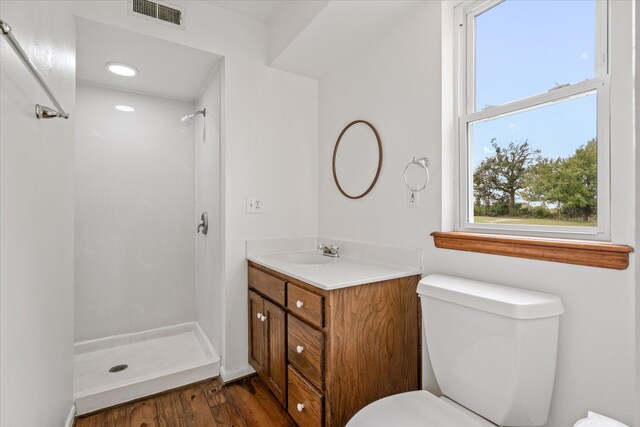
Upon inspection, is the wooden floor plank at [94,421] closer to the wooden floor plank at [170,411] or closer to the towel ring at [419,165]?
the wooden floor plank at [170,411]

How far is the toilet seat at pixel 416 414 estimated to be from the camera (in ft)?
3.41

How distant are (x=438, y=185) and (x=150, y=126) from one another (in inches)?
98.0

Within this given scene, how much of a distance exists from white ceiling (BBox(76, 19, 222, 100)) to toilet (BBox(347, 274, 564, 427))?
2.10m

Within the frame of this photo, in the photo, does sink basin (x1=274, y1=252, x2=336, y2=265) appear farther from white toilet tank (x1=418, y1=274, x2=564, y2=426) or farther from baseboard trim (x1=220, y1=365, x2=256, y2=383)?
white toilet tank (x1=418, y1=274, x2=564, y2=426)

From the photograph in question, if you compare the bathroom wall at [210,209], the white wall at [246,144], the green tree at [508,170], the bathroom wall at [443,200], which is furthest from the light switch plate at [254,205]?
the green tree at [508,170]

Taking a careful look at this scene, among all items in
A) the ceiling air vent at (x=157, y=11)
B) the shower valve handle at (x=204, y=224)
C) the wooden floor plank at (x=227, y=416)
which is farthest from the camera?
the shower valve handle at (x=204, y=224)

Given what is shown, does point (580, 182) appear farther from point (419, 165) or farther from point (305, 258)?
point (305, 258)

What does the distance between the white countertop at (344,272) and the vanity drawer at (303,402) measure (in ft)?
1.60

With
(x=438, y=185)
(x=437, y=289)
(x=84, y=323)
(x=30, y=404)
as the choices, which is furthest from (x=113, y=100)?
(x=437, y=289)

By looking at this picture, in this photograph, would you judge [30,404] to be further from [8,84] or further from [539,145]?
[539,145]

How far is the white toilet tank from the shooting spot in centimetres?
100

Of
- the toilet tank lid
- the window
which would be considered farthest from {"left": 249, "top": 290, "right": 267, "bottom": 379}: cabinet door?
the window

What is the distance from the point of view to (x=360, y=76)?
1.99m

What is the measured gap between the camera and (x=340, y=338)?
133cm
